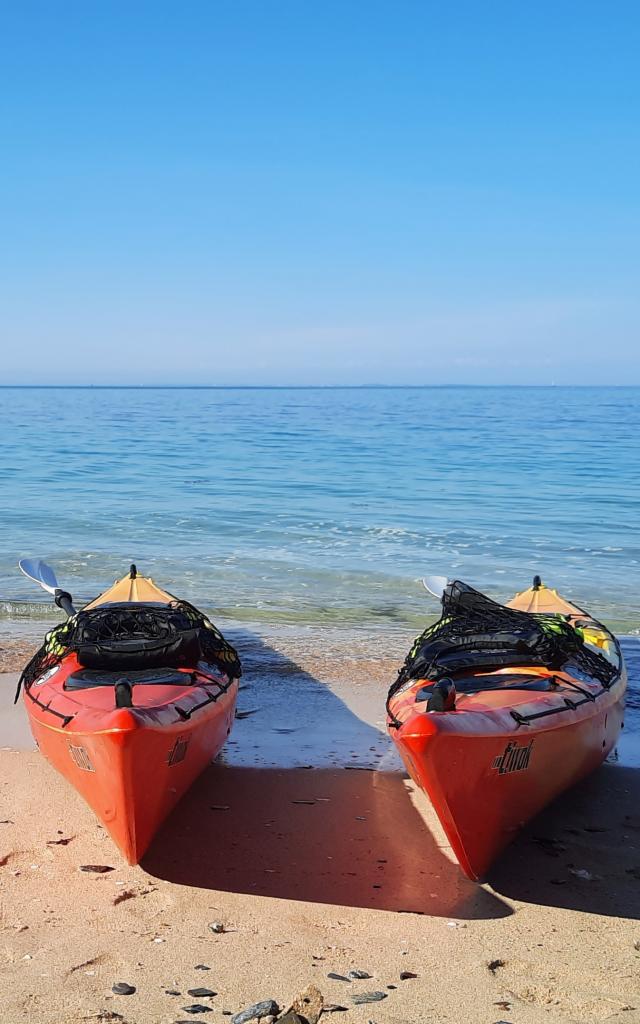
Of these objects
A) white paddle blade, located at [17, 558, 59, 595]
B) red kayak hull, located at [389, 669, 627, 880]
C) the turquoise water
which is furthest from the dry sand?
the turquoise water

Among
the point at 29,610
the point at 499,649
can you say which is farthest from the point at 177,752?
the point at 29,610

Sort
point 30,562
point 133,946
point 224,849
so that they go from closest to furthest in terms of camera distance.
→ point 133,946 → point 224,849 → point 30,562

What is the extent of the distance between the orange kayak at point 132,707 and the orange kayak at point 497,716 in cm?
116

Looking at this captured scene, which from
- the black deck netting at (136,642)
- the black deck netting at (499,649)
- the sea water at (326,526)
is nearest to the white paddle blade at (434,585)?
the sea water at (326,526)

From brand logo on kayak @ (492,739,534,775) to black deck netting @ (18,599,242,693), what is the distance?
7.00ft

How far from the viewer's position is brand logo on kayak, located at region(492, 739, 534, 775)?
4871 mm

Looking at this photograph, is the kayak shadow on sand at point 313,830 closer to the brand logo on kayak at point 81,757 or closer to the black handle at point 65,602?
A: the brand logo on kayak at point 81,757

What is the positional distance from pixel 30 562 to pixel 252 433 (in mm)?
32796

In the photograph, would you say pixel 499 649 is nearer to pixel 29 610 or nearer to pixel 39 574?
pixel 39 574

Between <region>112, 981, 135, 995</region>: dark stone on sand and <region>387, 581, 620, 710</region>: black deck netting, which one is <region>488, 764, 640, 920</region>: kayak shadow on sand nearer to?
<region>387, 581, 620, 710</region>: black deck netting

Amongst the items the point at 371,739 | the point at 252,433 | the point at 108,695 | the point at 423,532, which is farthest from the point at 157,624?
the point at 252,433

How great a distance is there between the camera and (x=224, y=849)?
5.25 metres

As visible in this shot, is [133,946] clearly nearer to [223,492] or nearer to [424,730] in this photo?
[424,730]

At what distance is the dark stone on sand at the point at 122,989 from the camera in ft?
12.6
